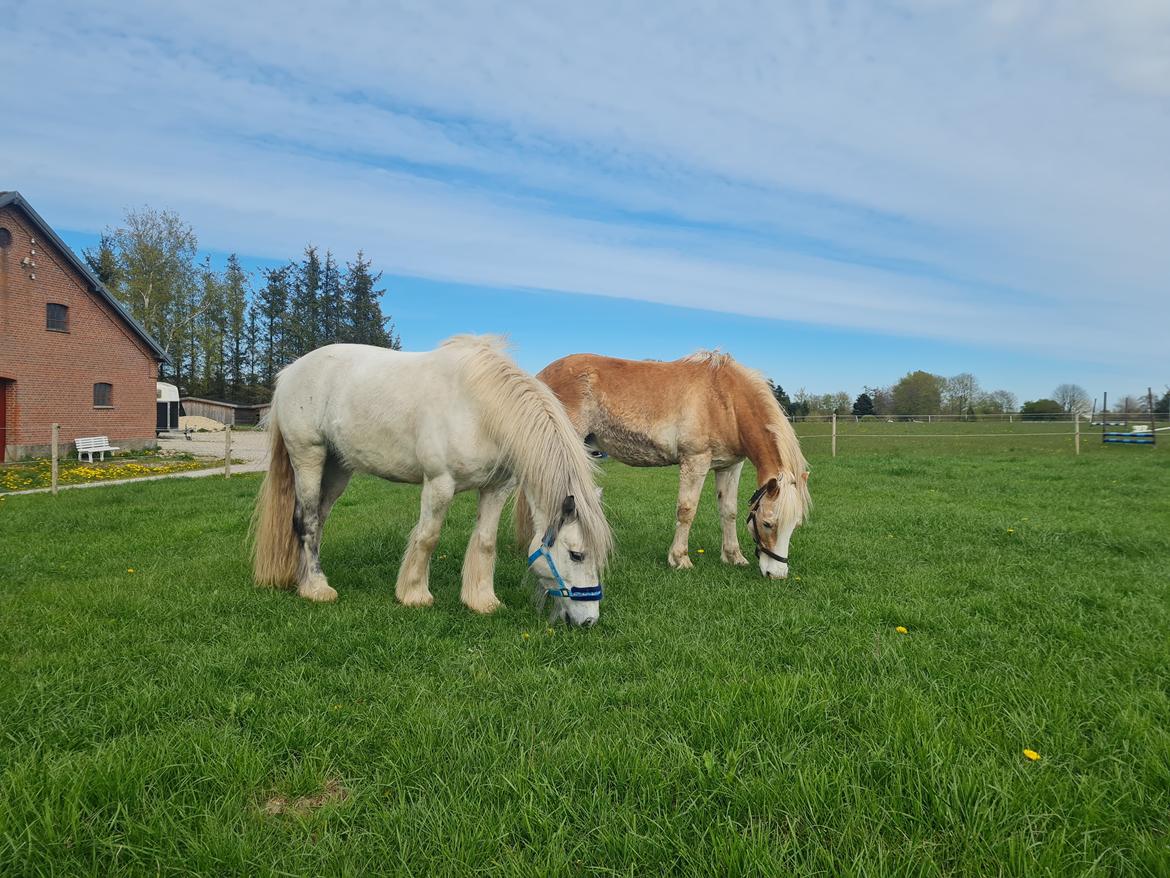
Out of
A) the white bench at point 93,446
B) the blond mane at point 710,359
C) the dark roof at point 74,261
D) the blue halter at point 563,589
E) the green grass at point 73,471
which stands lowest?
the green grass at point 73,471

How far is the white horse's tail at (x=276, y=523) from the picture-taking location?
500 centimetres

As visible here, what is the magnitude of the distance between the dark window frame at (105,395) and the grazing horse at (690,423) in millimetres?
25750

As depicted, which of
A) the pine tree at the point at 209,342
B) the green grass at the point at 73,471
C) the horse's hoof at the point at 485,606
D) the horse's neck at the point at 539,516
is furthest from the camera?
the pine tree at the point at 209,342

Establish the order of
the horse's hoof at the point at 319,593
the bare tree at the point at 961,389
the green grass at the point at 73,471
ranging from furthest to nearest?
the bare tree at the point at 961,389
the green grass at the point at 73,471
the horse's hoof at the point at 319,593

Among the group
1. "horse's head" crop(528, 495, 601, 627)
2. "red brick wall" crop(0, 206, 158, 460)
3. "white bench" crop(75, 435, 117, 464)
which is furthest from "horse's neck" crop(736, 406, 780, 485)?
"red brick wall" crop(0, 206, 158, 460)

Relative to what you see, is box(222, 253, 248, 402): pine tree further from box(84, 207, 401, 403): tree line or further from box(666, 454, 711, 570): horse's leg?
box(666, 454, 711, 570): horse's leg

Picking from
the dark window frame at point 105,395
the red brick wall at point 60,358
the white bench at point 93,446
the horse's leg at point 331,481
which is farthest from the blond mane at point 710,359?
the dark window frame at point 105,395

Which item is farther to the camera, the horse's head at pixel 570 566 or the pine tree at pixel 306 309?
the pine tree at pixel 306 309

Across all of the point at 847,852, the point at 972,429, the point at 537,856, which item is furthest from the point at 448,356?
the point at 972,429

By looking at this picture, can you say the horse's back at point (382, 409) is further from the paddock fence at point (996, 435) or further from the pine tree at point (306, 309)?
the pine tree at point (306, 309)

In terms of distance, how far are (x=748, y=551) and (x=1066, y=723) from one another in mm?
4351

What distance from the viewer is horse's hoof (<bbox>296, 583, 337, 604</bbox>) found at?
4672mm

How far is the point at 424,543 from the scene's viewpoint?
452 centimetres

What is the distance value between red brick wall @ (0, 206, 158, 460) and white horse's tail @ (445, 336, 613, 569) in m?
24.5
